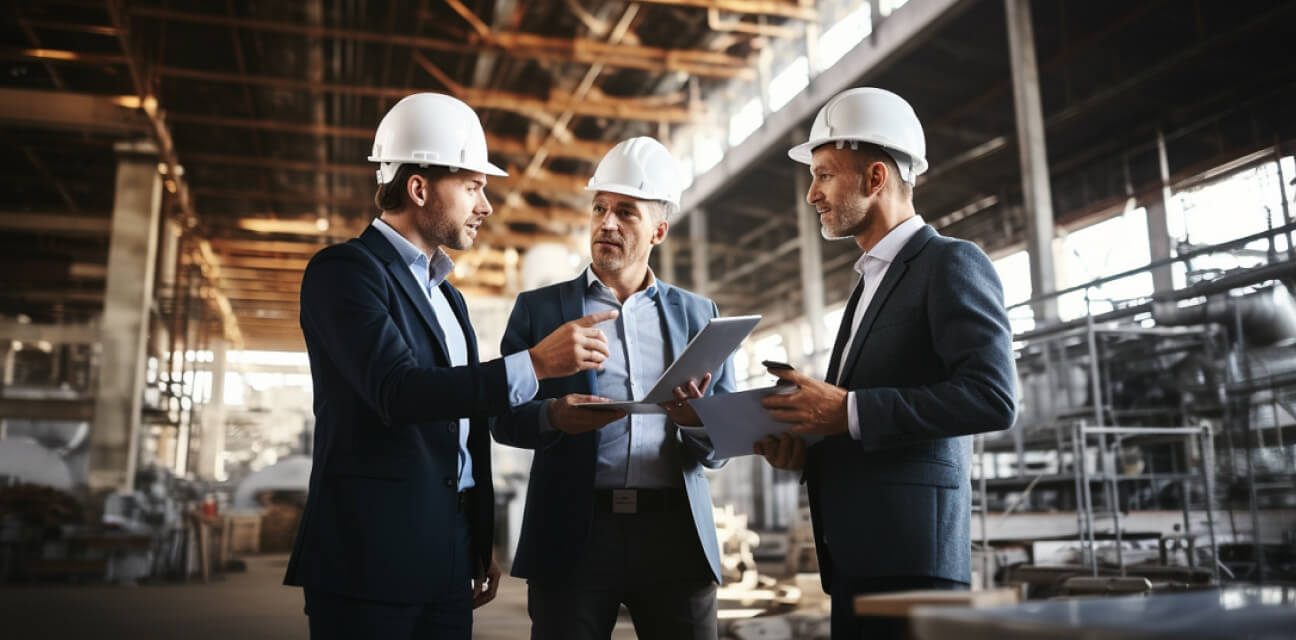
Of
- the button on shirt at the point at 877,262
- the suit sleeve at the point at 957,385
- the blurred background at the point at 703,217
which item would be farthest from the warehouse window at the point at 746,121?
the suit sleeve at the point at 957,385

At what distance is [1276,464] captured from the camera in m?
11.6

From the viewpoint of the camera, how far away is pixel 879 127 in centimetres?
278

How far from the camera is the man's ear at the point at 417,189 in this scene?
288 cm

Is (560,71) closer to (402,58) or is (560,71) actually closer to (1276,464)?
(402,58)

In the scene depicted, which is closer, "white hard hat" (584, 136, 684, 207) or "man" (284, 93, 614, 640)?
"man" (284, 93, 614, 640)

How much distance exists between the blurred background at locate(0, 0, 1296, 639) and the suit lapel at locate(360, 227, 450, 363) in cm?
431

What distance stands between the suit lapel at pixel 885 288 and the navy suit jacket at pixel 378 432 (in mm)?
929

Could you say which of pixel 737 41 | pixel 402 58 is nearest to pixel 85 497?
pixel 402 58

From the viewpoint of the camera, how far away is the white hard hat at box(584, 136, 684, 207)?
3.36 m

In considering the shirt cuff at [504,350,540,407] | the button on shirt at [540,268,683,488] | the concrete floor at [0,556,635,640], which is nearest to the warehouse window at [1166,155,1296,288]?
the concrete floor at [0,556,635,640]

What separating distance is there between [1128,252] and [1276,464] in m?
6.67

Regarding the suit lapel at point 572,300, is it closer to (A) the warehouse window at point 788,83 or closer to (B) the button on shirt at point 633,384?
(B) the button on shirt at point 633,384

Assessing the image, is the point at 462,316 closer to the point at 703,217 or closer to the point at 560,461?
the point at 560,461

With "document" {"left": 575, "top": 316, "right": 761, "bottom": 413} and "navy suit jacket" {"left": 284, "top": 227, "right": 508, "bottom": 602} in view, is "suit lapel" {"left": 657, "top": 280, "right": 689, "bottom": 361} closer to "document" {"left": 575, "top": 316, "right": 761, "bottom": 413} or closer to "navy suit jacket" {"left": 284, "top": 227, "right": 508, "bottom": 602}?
"document" {"left": 575, "top": 316, "right": 761, "bottom": 413}
